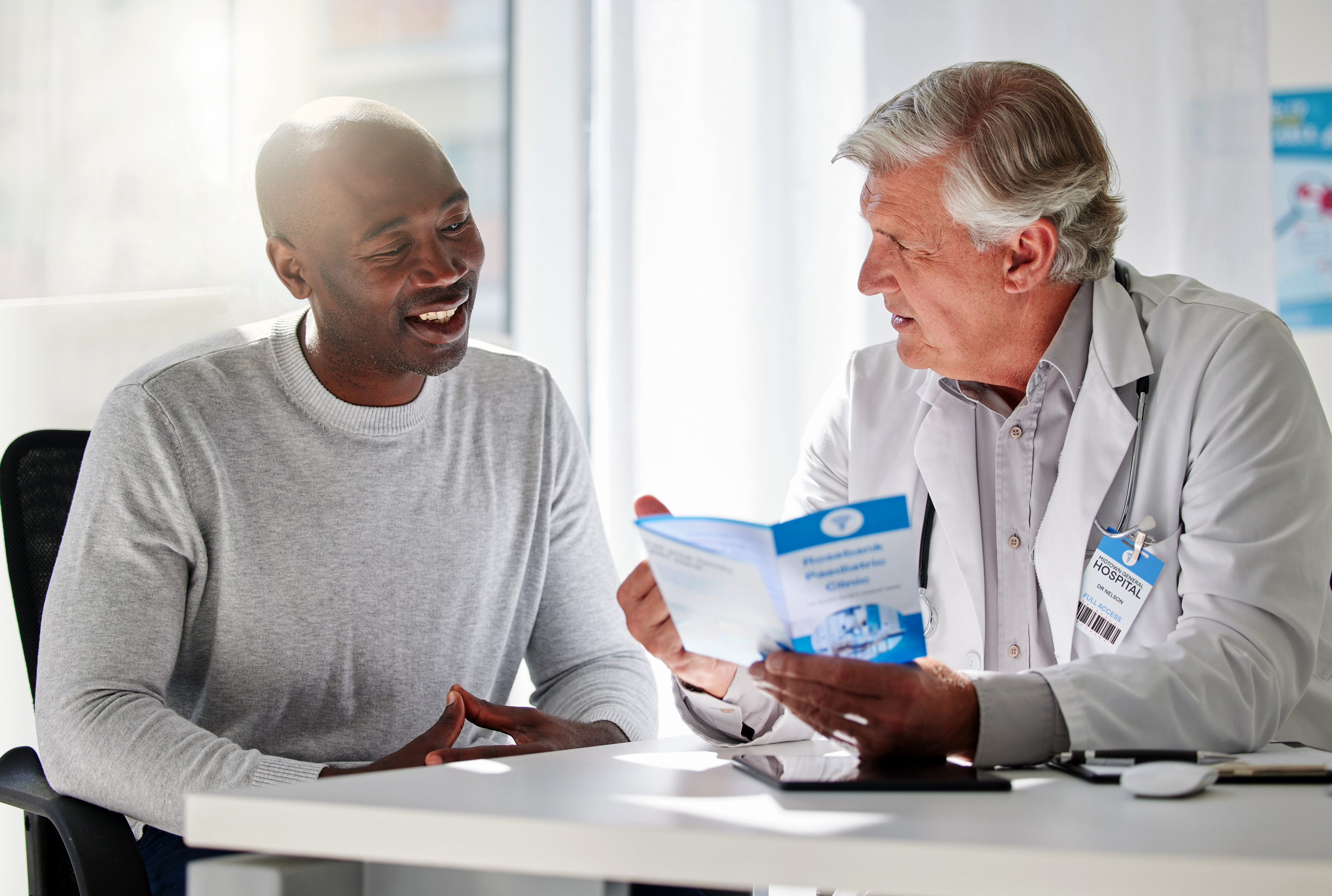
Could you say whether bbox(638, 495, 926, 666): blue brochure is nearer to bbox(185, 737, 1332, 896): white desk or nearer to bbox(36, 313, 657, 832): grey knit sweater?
bbox(185, 737, 1332, 896): white desk

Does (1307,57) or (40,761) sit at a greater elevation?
(1307,57)

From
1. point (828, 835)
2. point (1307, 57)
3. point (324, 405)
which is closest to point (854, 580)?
point (828, 835)

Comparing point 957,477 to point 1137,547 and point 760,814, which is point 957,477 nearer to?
point 1137,547

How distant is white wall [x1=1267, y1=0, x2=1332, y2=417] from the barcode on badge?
1494mm

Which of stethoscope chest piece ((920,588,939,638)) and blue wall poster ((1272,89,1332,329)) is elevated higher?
blue wall poster ((1272,89,1332,329))

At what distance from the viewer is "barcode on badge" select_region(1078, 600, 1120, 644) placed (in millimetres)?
1389

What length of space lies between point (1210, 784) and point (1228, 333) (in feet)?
2.34

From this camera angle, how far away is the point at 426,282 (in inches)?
67.0

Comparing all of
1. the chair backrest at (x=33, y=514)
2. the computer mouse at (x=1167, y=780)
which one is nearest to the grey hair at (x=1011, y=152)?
the computer mouse at (x=1167, y=780)

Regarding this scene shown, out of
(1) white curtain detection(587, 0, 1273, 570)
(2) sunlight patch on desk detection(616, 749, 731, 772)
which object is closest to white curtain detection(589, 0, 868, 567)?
(1) white curtain detection(587, 0, 1273, 570)

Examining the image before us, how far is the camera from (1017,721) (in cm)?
104

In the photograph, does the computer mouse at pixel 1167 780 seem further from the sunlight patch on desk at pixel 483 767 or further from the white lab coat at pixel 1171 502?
the sunlight patch on desk at pixel 483 767

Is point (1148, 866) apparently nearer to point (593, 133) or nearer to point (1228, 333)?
point (1228, 333)

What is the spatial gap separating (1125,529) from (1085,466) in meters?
0.10
